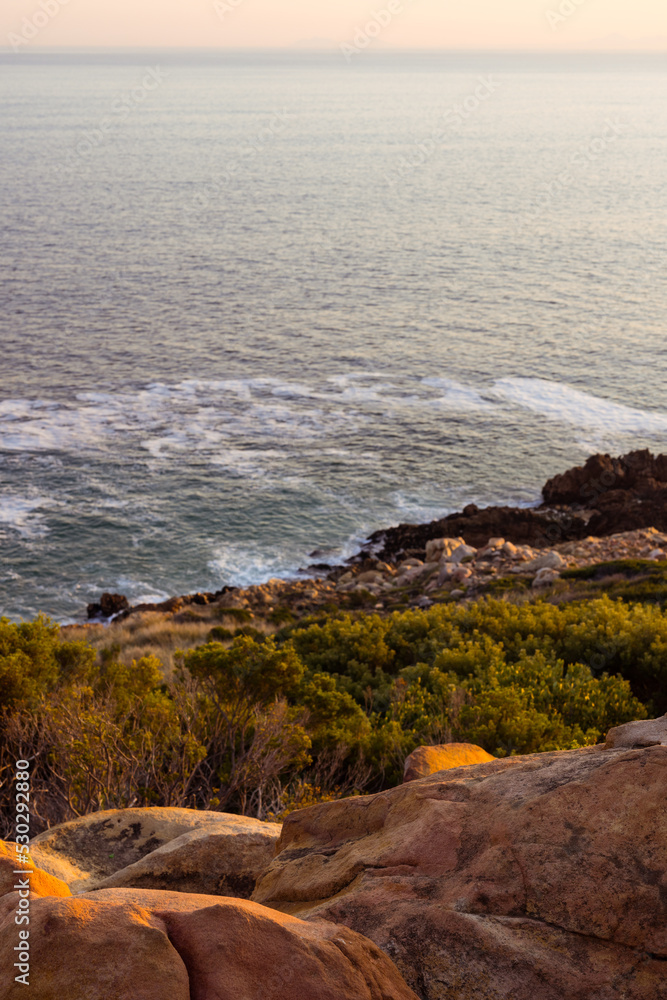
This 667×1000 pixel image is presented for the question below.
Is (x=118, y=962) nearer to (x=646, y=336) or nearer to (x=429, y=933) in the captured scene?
(x=429, y=933)

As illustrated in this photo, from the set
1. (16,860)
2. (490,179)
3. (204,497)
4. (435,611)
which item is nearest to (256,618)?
(435,611)

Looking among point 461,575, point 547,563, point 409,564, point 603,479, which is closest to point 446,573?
point 461,575

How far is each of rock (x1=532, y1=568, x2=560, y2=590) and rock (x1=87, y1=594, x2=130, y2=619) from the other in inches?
771

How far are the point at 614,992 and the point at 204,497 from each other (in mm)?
43510

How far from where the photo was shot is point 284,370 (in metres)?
65.5

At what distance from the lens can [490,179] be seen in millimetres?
155500

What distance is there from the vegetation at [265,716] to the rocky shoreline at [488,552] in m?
13.9

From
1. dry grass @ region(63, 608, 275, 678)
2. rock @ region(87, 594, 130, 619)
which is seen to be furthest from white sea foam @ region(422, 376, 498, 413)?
rock @ region(87, 594, 130, 619)

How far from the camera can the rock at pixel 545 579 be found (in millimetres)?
33062

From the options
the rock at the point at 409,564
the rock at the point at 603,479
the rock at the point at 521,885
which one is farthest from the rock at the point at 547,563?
the rock at the point at 521,885

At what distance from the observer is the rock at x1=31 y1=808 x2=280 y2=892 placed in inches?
332

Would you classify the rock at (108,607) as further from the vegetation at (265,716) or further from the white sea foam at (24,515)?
the vegetation at (265,716)

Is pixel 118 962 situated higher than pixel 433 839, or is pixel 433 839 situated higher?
pixel 118 962

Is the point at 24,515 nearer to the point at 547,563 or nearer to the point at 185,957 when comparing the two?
the point at 547,563
